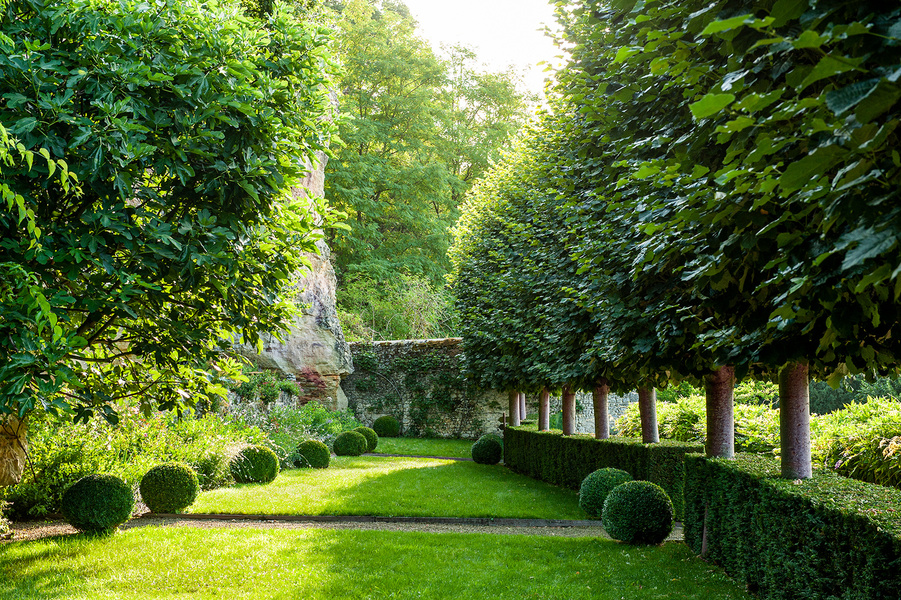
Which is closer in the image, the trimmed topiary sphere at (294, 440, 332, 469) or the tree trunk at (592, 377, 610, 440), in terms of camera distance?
the tree trunk at (592, 377, 610, 440)

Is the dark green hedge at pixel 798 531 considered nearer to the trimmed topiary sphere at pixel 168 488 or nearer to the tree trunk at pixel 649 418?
the tree trunk at pixel 649 418

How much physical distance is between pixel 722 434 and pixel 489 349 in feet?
28.2

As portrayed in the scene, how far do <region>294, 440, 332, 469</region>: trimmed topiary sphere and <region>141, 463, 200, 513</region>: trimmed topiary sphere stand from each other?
5.94 metres

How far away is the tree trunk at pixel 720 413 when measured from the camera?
292 inches

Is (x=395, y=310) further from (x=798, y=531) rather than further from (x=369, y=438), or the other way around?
(x=798, y=531)

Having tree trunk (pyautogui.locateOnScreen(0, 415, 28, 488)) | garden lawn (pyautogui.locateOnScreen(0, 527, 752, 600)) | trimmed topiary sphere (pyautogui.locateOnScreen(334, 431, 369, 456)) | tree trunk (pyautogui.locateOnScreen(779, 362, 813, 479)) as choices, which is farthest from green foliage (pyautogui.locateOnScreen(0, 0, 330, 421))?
trimmed topiary sphere (pyautogui.locateOnScreen(334, 431, 369, 456))

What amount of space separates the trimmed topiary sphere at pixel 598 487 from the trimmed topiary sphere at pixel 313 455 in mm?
8112

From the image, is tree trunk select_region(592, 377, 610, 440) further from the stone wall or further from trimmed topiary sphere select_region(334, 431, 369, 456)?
the stone wall

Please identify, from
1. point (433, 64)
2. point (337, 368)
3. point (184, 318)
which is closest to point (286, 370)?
point (337, 368)

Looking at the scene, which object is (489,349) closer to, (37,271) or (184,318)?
(184,318)

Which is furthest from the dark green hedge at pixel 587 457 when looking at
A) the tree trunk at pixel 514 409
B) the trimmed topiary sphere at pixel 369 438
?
the trimmed topiary sphere at pixel 369 438

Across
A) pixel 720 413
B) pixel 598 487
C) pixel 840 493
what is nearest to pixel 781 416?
pixel 840 493

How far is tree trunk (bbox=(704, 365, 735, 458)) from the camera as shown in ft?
24.3

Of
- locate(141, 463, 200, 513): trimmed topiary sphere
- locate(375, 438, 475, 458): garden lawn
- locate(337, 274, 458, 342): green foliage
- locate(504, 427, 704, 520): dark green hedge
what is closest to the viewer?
locate(141, 463, 200, 513): trimmed topiary sphere
